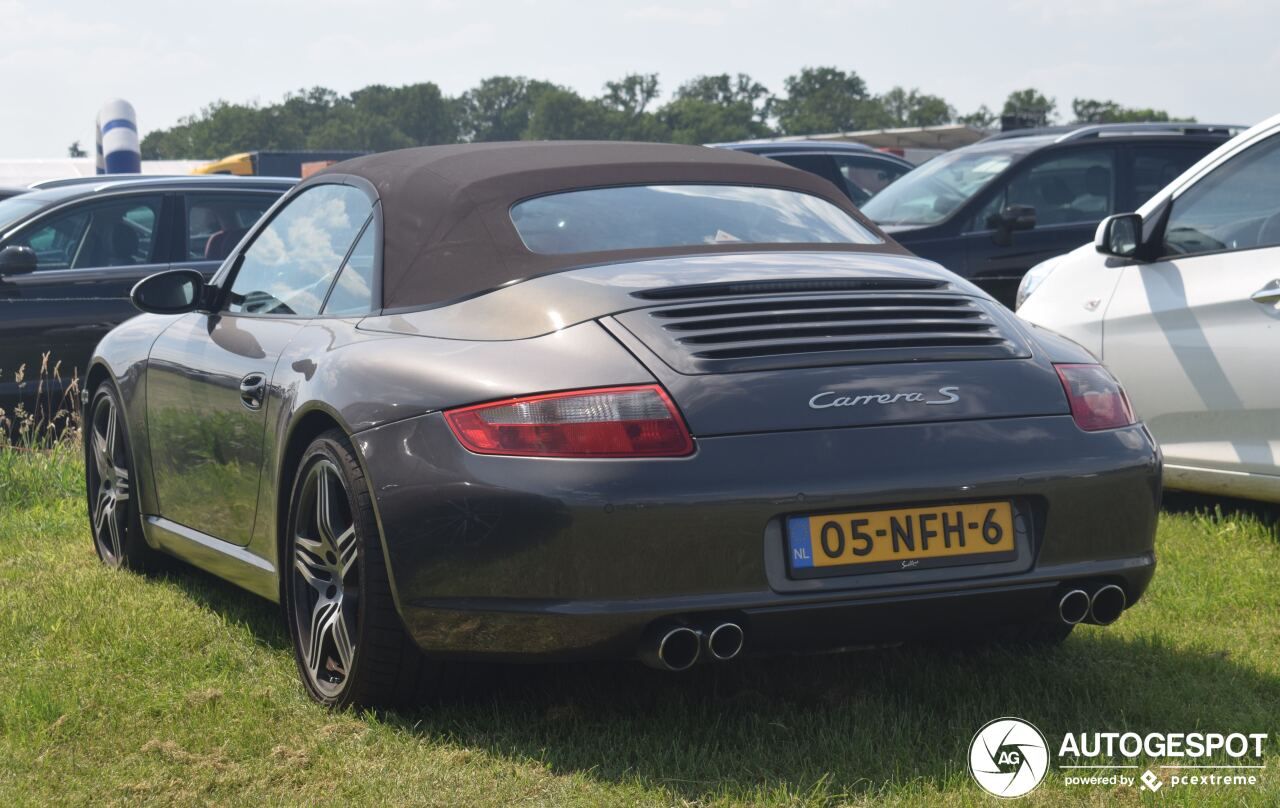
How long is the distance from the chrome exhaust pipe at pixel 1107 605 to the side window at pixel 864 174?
12687 mm

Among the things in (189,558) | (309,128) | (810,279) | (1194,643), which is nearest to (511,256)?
(810,279)

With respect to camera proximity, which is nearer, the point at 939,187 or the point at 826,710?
the point at 826,710

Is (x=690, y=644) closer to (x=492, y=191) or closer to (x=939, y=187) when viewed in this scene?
(x=492, y=191)

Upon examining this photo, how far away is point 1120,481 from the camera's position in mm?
3812

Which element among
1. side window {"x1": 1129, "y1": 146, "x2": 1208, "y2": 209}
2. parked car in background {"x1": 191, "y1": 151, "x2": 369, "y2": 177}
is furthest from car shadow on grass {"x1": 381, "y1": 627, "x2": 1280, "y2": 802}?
parked car in background {"x1": 191, "y1": 151, "x2": 369, "y2": 177}

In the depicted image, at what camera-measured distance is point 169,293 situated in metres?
5.45

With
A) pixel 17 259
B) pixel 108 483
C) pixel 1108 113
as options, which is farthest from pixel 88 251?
pixel 1108 113

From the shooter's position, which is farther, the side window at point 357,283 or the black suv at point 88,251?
the black suv at point 88,251

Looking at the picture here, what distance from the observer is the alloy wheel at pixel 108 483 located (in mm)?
6027

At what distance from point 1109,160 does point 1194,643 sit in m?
7.67

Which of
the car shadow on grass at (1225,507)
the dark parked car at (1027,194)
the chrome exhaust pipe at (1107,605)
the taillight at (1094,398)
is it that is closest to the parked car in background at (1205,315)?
the car shadow on grass at (1225,507)

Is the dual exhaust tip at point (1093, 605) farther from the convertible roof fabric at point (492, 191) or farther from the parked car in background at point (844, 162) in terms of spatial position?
the parked car in background at point (844, 162)

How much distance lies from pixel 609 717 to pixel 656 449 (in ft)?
2.84

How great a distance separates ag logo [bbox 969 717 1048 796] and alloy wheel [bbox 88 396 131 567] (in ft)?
11.3
